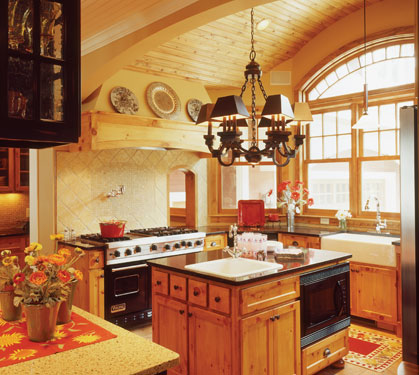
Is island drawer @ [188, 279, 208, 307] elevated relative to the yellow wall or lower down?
lower down

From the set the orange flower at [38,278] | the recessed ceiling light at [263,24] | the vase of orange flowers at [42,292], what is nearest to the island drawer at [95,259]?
the vase of orange flowers at [42,292]

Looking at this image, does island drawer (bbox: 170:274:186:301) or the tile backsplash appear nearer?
island drawer (bbox: 170:274:186:301)

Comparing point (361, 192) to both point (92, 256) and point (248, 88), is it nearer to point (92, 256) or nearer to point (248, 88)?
point (248, 88)

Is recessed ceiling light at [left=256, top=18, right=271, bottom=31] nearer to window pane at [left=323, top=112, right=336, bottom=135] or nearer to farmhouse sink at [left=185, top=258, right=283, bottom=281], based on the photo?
window pane at [left=323, top=112, right=336, bottom=135]

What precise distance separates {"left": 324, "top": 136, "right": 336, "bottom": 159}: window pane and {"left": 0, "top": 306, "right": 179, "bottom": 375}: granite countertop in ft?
15.2

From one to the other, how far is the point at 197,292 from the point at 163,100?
10.1 ft

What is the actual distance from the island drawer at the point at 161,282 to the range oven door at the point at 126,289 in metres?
1.28

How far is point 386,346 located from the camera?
405 cm

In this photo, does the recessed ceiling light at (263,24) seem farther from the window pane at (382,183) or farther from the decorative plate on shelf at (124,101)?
the window pane at (382,183)

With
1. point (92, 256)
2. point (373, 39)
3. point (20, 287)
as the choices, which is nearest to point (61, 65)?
point (20, 287)

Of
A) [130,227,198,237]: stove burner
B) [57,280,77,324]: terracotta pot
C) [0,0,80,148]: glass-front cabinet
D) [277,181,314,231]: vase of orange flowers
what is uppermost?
[0,0,80,148]: glass-front cabinet

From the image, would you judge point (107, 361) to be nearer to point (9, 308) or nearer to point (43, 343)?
point (43, 343)

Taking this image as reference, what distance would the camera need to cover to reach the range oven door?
4449 mm

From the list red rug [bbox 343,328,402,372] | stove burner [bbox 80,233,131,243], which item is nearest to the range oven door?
stove burner [bbox 80,233,131,243]
